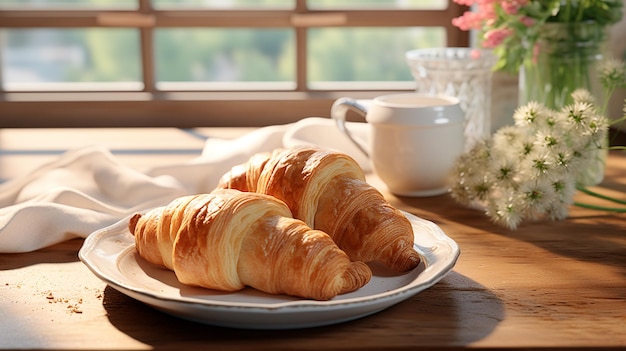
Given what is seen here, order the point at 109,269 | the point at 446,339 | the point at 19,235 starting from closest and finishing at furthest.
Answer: the point at 446,339, the point at 109,269, the point at 19,235

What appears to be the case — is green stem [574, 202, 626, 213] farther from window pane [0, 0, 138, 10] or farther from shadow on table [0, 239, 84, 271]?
window pane [0, 0, 138, 10]

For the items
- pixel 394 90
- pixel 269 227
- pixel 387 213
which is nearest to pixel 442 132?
pixel 387 213

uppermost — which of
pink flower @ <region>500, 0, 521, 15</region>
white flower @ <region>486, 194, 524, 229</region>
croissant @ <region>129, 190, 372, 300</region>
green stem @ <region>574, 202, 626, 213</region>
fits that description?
pink flower @ <region>500, 0, 521, 15</region>

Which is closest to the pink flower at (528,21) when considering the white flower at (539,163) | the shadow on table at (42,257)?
the white flower at (539,163)

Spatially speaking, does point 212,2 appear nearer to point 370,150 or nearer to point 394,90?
point 394,90

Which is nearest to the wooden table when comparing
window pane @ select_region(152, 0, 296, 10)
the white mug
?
the white mug

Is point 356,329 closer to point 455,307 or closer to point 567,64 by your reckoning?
point 455,307

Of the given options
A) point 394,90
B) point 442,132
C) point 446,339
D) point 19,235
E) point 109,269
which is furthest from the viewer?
point 394,90

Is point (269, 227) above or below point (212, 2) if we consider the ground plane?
below
